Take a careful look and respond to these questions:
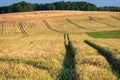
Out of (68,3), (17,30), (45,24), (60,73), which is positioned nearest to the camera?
(60,73)

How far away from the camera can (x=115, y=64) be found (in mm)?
14148

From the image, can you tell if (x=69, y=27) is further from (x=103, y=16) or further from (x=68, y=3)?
(x=68, y=3)

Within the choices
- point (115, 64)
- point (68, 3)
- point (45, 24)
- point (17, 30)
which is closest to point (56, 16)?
point (45, 24)

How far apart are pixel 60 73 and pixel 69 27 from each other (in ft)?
215

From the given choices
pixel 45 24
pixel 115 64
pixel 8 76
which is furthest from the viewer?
pixel 45 24

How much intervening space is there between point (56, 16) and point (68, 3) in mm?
40065

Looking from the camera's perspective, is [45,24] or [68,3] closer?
[45,24]

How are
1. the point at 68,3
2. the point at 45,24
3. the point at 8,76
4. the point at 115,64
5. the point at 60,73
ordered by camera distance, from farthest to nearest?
the point at 68,3, the point at 45,24, the point at 115,64, the point at 60,73, the point at 8,76

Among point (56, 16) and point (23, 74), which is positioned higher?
point (23, 74)

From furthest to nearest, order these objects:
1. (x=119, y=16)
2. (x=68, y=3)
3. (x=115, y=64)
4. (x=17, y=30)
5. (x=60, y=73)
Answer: (x=68, y=3)
(x=119, y=16)
(x=17, y=30)
(x=115, y=64)
(x=60, y=73)

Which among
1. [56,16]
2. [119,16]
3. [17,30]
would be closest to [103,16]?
[119,16]

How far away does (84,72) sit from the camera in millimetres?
10375

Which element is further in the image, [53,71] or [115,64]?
[115,64]

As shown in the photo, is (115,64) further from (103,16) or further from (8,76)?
(103,16)
